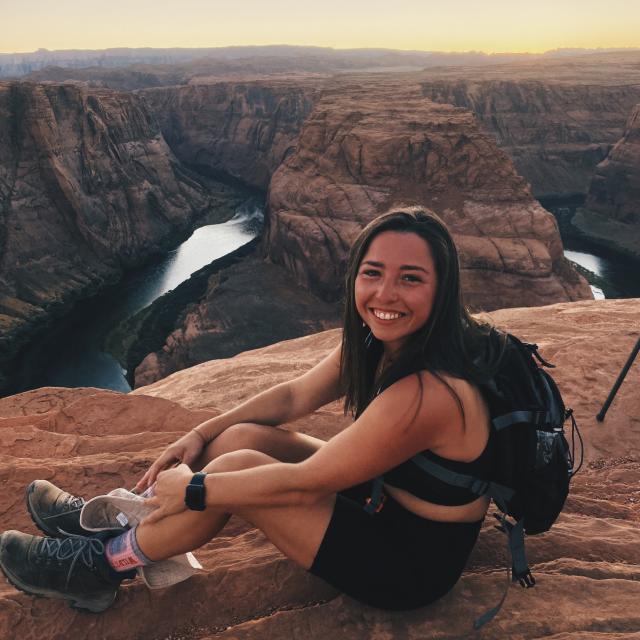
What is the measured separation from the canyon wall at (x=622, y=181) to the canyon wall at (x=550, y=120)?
9.11m

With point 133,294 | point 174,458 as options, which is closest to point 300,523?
point 174,458

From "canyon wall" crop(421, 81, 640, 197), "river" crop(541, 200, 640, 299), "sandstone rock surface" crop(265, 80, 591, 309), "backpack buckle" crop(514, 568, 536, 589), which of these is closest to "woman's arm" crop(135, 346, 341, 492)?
"backpack buckle" crop(514, 568, 536, 589)

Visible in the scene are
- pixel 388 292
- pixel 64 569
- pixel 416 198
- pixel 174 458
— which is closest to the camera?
pixel 388 292

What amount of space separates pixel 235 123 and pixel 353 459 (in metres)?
78.1

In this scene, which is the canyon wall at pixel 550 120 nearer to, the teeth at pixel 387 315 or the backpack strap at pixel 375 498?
the teeth at pixel 387 315

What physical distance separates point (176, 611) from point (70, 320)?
1343 inches

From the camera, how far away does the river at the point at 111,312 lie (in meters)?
27.8

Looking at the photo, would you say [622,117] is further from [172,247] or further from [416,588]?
[416,588]

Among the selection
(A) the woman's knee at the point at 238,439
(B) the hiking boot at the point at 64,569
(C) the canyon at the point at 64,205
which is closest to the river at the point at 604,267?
(C) the canyon at the point at 64,205

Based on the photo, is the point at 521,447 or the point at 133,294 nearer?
the point at 521,447

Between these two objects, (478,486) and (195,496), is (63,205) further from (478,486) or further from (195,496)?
(478,486)

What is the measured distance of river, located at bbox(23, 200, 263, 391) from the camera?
2775 cm

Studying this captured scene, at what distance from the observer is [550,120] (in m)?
68.6

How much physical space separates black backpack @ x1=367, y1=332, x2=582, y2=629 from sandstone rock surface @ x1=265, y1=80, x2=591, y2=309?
26.2 meters
